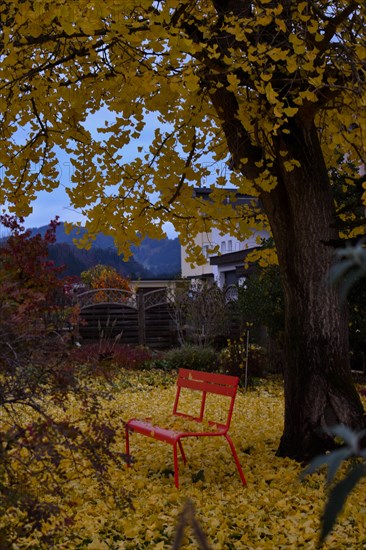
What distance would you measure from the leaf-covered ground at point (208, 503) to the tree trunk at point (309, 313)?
1.66 feet

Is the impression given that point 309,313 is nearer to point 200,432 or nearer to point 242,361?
point 200,432

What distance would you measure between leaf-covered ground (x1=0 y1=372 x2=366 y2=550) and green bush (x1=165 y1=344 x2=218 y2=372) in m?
5.60

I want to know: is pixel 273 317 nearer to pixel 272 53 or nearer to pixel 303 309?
pixel 303 309

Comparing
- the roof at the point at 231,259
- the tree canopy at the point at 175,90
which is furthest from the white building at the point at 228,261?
the tree canopy at the point at 175,90

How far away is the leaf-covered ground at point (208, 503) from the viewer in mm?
5145

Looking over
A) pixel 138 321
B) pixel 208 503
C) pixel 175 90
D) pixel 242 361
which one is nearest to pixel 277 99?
pixel 175 90

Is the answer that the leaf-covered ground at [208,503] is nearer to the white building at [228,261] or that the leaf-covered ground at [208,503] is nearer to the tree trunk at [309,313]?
the tree trunk at [309,313]

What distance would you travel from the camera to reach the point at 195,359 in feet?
47.9

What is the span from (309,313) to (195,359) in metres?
7.25

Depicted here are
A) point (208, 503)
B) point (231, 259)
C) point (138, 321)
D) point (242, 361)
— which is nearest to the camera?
point (208, 503)

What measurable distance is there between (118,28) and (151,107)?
7.60ft

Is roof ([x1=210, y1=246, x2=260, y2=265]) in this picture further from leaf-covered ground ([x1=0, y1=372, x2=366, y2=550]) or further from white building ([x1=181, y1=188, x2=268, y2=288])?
leaf-covered ground ([x1=0, y1=372, x2=366, y2=550])

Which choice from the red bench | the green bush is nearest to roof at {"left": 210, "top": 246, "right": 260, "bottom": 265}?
the green bush

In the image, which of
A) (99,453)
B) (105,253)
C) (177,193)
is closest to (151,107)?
(177,193)
